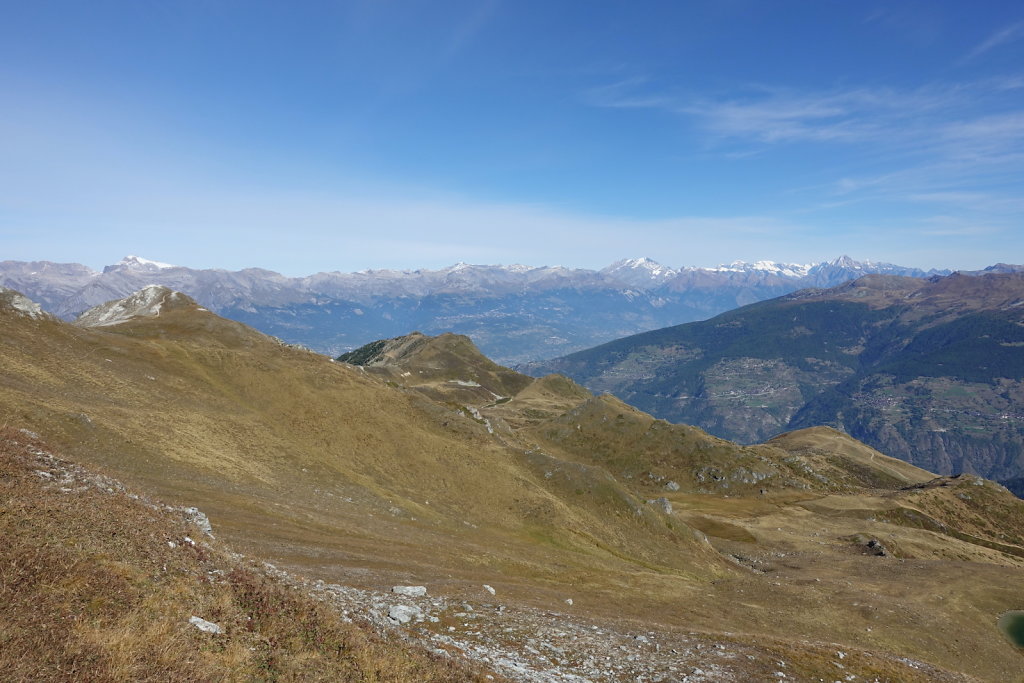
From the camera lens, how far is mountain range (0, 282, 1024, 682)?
16.8 m

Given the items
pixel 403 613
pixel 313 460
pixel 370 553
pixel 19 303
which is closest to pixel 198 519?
pixel 403 613

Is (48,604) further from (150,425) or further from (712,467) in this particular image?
(712,467)

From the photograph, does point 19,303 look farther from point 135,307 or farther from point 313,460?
point 135,307

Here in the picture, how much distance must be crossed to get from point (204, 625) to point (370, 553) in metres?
24.9

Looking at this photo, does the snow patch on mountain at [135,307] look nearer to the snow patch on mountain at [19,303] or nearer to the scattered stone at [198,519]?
the snow patch on mountain at [19,303]

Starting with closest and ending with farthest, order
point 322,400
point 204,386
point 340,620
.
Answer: point 340,620 → point 204,386 → point 322,400

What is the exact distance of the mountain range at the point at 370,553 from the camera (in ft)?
55.1

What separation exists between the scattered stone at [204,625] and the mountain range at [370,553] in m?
0.06

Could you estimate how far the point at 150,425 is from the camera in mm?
52531

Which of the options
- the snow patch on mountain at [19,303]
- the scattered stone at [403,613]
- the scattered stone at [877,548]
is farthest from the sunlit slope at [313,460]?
the scattered stone at [877,548]

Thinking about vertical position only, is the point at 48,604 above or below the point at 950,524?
above

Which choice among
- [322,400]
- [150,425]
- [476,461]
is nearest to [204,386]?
[322,400]

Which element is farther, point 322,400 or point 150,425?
point 322,400

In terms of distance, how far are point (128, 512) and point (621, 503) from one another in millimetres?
65312
